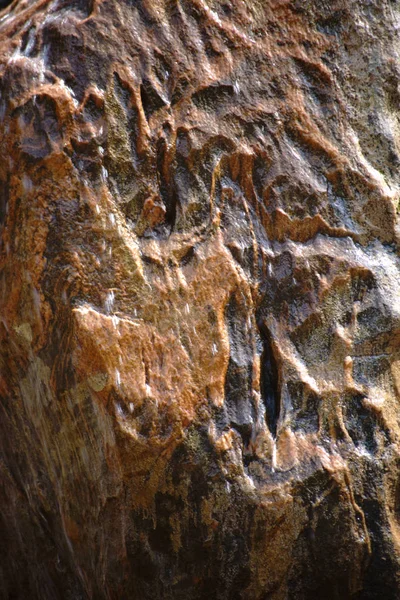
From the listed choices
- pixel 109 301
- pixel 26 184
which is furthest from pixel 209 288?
pixel 26 184

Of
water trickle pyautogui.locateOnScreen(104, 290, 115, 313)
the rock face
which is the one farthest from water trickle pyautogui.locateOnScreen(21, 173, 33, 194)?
water trickle pyautogui.locateOnScreen(104, 290, 115, 313)

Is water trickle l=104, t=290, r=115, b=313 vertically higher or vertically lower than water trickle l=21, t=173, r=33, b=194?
lower

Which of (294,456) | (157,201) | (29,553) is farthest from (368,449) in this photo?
(29,553)

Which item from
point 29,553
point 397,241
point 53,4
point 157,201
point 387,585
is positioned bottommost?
point 387,585

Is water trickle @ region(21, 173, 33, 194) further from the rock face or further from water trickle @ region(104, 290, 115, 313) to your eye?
water trickle @ region(104, 290, 115, 313)

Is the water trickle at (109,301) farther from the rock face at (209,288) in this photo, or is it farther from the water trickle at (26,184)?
the water trickle at (26,184)

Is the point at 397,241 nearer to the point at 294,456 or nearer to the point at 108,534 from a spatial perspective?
the point at 294,456

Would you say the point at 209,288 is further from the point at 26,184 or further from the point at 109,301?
the point at 26,184

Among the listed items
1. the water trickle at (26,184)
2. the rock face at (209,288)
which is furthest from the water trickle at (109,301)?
the water trickle at (26,184)
